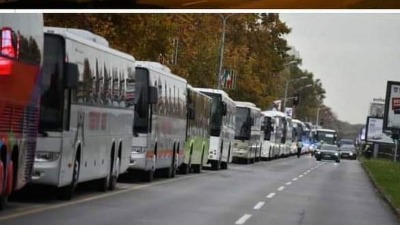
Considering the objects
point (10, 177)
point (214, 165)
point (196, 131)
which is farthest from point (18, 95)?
point (214, 165)

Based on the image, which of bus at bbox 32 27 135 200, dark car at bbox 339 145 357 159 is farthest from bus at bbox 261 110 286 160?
bus at bbox 32 27 135 200

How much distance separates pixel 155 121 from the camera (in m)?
28.6

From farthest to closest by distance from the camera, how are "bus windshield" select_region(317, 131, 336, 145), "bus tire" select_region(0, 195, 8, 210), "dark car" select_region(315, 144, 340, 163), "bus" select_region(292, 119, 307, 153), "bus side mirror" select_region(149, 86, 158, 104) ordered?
"bus windshield" select_region(317, 131, 336, 145)
"bus" select_region(292, 119, 307, 153)
"dark car" select_region(315, 144, 340, 163)
"bus side mirror" select_region(149, 86, 158, 104)
"bus tire" select_region(0, 195, 8, 210)

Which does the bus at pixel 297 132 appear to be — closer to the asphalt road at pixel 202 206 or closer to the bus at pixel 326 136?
the bus at pixel 326 136

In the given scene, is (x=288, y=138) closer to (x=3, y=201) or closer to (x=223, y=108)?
(x=223, y=108)

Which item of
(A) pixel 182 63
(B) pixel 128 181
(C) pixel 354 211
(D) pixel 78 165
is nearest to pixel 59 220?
(D) pixel 78 165

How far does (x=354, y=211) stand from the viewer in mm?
23000

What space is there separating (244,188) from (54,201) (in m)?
10.4

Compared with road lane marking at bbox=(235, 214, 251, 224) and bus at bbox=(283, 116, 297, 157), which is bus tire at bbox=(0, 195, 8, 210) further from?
bus at bbox=(283, 116, 297, 157)

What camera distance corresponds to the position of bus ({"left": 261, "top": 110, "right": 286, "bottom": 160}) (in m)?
67.1

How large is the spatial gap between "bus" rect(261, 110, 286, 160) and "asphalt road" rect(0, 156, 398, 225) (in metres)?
35.7

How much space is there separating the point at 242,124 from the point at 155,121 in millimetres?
26400

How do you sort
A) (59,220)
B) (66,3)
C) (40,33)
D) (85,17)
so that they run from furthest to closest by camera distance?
1. (85,17)
2. (66,3)
3. (40,33)
4. (59,220)

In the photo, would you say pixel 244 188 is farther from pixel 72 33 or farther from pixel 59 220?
pixel 59 220
